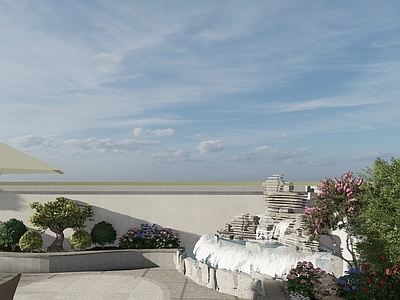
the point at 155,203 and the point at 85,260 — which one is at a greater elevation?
the point at 155,203

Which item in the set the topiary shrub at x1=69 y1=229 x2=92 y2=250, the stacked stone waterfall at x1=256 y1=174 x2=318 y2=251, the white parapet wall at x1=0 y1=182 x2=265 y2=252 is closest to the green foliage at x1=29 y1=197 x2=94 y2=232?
the topiary shrub at x1=69 y1=229 x2=92 y2=250

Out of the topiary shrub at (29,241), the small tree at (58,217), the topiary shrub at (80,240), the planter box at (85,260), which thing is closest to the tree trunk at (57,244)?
the small tree at (58,217)

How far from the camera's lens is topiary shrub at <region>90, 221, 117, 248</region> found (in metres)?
16.9

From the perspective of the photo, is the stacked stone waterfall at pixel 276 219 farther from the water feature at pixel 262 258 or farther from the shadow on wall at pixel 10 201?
the shadow on wall at pixel 10 201

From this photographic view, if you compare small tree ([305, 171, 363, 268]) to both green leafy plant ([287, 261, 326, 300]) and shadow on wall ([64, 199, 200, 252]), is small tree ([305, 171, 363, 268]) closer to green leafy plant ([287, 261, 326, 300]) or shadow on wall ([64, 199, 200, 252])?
green leafy plant ([287, 261, 326, 300])

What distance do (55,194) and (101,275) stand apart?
18.3 feet

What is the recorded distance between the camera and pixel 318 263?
11430 mm

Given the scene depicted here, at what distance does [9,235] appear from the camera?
16.3 metres

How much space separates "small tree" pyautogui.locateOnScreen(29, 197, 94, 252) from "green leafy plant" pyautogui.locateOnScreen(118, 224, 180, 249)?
186 centimetres

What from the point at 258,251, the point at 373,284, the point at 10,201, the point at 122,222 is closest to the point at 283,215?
the point at 258,251

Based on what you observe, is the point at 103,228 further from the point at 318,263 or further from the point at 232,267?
the point at 318,263

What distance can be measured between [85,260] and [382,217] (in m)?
11.2

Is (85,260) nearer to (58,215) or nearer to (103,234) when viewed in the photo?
(103,234)

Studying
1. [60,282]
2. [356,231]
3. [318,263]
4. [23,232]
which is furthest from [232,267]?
[23,232]
